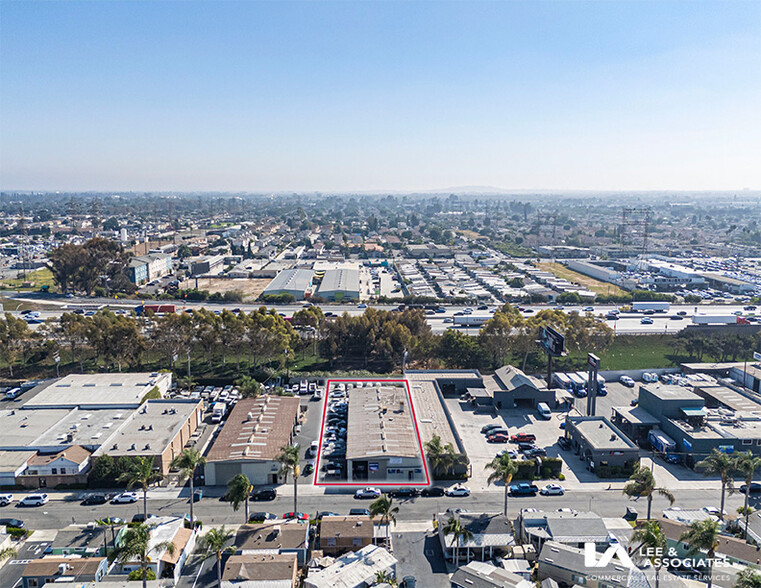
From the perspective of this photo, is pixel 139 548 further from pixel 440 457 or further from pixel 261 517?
pixel 440 457

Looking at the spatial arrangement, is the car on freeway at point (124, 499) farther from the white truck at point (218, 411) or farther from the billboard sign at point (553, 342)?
the billboard sign at point (553, 342)

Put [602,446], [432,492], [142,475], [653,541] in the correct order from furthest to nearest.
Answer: [602,446] < [432,492] < [142,475] < [653,541]

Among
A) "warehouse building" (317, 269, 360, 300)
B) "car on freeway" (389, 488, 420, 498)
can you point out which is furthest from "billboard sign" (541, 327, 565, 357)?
"warehouse building" (317, 269, 360, 300)

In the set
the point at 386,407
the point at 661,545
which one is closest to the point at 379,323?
the point at 386,407

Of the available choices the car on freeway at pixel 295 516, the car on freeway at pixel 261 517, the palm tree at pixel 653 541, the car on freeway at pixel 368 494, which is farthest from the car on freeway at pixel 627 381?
the car on freeway at pixel 261 517

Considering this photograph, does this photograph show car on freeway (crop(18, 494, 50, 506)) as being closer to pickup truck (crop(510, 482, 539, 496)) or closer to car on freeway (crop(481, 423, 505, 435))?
pickup truck (crop(510, 482, 539, 496))

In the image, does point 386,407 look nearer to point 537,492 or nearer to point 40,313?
point 537,492

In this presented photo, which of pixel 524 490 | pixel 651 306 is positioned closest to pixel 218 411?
pixel 524 490
